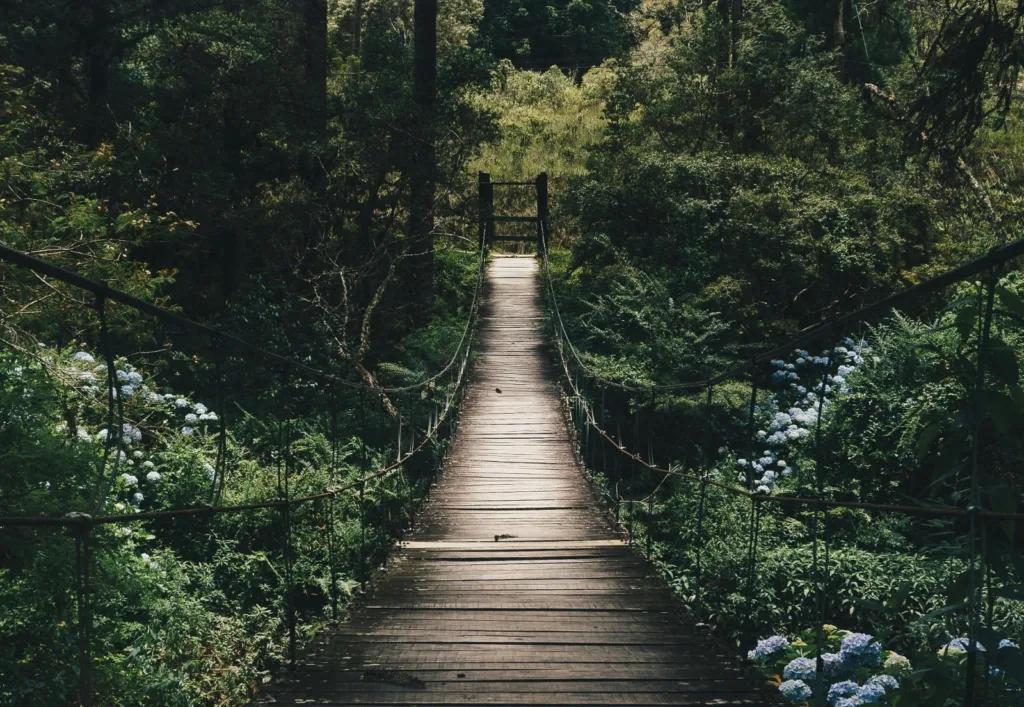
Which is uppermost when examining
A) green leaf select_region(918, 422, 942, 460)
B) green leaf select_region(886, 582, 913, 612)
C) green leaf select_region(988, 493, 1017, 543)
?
green leaf select_region(918, 422, 942, 460)

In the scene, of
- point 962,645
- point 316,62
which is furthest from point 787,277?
point 962,645

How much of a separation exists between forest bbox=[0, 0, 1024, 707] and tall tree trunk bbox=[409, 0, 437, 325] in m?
0.05

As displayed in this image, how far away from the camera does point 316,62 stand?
42.4 feet

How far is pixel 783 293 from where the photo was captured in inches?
480

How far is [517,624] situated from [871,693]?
4.25 ft

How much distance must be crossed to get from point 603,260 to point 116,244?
758 centimetres

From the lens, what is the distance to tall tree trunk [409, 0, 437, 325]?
513 inches

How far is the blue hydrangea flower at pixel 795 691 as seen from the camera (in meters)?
3.63

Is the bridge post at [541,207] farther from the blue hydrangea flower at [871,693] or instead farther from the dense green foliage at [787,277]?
the blue hydrangea flower at [871,693]

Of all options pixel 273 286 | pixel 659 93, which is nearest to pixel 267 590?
pixel 273 286

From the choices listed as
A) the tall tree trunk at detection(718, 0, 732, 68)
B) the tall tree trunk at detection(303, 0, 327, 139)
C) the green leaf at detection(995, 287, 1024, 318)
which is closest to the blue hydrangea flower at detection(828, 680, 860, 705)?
the green leaf at detection(995, 287, 1024, 318)

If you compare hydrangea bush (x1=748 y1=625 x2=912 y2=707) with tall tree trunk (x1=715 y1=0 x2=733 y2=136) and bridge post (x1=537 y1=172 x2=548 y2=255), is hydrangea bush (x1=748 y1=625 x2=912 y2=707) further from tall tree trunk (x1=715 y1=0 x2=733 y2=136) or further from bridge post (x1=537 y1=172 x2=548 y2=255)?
bridge post (x1=537 y1=172 x2=548 y2=255)

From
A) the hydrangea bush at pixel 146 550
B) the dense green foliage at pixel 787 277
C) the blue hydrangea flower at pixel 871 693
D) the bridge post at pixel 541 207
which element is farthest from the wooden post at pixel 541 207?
the blue hydrangea flower at pixel 871 693

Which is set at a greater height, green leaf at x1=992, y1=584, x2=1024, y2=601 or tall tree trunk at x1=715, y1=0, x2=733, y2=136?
tall tree trunk at x1=715, y1=0, x2=733, y2=136
